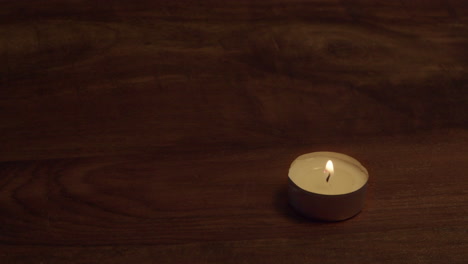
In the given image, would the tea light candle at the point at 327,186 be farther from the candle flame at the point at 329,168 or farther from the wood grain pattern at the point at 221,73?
the wood grain pattern at the point at 221,73

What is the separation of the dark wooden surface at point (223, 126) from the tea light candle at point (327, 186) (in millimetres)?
21

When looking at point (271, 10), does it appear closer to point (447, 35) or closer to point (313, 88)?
point (313, 88)

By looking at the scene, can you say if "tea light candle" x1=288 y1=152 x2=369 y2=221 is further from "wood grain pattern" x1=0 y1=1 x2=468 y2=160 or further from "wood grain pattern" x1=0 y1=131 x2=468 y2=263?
"wood grain pattern" x1=0 y1=1 x2=468 y2=160

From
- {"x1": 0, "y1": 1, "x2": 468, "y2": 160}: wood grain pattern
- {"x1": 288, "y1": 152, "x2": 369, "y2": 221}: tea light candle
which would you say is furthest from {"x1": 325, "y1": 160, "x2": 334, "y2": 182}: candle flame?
{"x1": 0, "y1": 1, "x2": 468, "y2": 160}: wood grain pattern

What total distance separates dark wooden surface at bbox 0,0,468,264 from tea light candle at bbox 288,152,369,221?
2 cm

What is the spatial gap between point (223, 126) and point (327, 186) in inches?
9.1

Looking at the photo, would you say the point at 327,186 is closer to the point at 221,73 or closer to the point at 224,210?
the point at 224,210

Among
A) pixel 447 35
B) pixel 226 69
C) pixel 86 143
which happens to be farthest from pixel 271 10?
pixel 86 143

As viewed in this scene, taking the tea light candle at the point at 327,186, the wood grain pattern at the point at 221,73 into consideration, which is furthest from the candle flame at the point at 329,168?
the wood grain pattern at the point at 221,73

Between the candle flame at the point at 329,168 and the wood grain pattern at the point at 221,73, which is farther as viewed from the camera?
the wood grain pattern at the point at 221,73

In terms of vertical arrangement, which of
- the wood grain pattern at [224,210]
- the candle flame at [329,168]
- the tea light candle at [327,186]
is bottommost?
the wood grain pattern at [224,210]

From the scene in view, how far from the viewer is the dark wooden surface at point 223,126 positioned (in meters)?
0.63

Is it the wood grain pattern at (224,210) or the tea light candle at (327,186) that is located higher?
the tea light candle at (327,186)

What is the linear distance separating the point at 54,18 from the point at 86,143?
1.00 ft
